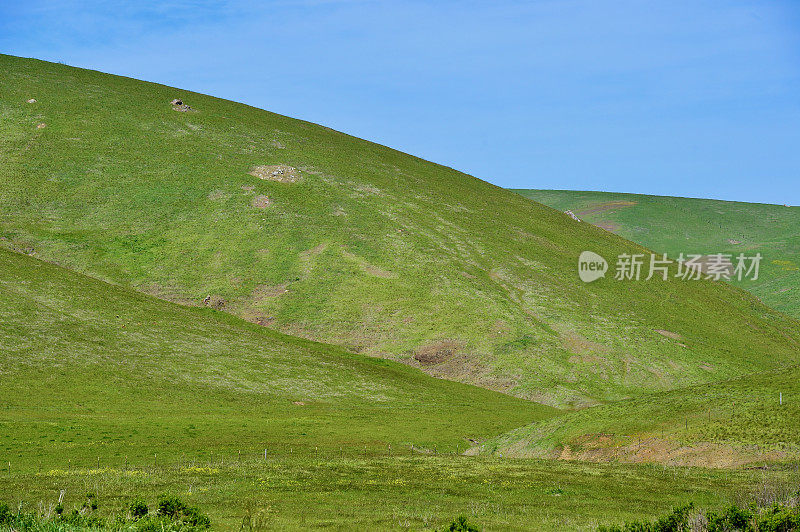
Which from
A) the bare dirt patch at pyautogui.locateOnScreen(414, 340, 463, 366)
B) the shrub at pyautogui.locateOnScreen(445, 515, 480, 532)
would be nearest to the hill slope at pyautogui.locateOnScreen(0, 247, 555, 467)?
the bare dirt patch at pyautogui.locateOnScreen(414, 340, 463, 366)

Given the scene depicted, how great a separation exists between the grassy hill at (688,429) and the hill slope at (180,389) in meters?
10.9

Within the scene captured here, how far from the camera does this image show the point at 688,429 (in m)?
55.2

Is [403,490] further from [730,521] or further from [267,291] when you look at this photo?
[267,291]

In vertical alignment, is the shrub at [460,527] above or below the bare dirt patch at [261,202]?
below

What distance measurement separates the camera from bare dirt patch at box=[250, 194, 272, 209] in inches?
5472

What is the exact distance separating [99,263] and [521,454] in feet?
268

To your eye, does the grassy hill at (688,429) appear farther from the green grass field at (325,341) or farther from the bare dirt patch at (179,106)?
the bare dirt patch at (179,106)

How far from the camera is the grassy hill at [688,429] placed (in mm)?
50406

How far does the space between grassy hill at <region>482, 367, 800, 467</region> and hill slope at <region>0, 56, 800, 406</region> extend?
30.9 meters

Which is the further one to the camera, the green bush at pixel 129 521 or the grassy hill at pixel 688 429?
the grassy hill at pixel 688 429

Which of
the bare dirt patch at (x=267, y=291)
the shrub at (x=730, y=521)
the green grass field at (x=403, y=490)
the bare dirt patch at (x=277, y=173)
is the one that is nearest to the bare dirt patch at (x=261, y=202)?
the bare dirt patch at (x=277, y=173)

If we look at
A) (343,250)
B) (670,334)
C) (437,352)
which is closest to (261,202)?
(343,250)

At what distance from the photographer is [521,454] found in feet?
198

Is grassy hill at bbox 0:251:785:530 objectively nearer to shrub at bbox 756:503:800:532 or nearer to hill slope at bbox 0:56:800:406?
shrub at bbox 756:503:800:532
